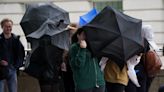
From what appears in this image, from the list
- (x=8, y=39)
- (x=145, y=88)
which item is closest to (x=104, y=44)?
(x=145, y=88)

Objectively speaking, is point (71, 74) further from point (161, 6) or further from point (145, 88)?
point (161, 6)

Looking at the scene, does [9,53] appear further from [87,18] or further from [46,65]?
[87,18]

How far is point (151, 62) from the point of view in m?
8.21

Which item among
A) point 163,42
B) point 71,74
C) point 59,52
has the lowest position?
point 163,42

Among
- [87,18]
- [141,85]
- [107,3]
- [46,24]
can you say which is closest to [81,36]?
[46,24]

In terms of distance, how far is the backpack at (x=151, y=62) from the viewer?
819 centimetres

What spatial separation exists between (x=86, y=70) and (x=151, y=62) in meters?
1.61

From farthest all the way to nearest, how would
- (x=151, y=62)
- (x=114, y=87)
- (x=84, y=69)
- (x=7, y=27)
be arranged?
(x=7, y=27) < (x=151, y=62) < (x=114, y=87) < (x=84, y=69)

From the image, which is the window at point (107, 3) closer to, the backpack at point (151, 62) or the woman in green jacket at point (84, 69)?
the backpack at point (151, 62)

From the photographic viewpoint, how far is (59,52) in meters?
7.40

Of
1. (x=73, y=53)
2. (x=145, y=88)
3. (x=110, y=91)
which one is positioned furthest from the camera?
(x=145, y=88)

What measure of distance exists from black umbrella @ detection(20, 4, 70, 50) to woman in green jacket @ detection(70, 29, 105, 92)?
373 mm

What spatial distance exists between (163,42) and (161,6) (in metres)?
1.28

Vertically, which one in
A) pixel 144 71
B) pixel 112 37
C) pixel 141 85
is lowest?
pixel 141 85
